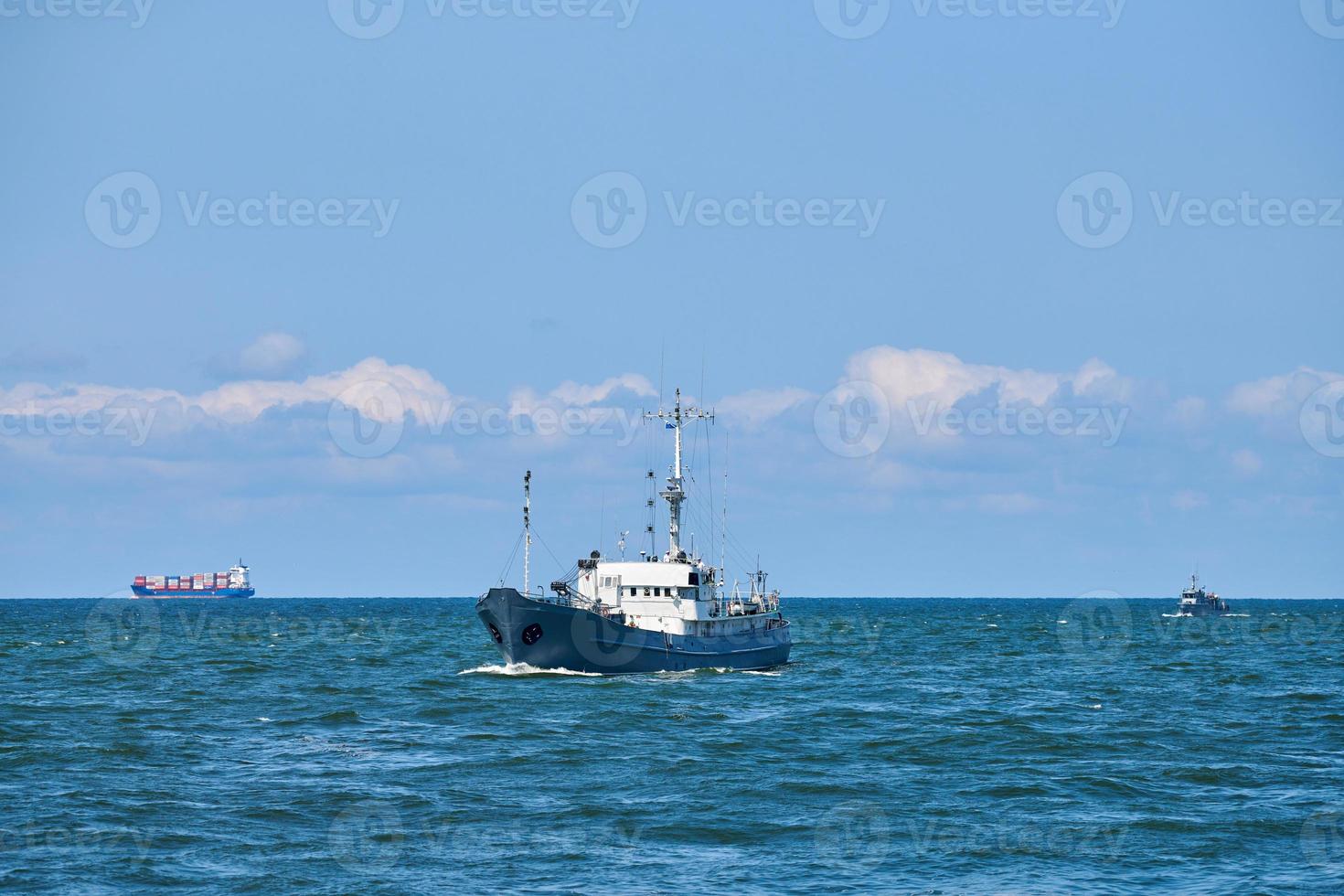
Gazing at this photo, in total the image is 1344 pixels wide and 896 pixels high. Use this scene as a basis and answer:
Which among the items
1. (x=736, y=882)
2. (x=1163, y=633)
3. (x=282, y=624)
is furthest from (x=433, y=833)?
(x=282, y=624)

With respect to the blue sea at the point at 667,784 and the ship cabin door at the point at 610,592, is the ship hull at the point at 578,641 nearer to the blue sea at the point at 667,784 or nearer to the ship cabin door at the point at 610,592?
the blue sea at the point at 667,784

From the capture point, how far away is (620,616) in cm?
6284

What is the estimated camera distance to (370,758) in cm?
4069

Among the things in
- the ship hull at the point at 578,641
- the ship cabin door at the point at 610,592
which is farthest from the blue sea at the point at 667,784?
the ship cabin door at the point at 610,592

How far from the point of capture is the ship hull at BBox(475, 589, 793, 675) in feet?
199

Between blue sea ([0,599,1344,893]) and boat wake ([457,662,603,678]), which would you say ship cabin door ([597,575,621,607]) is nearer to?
boat wake ([457,662,603,678])

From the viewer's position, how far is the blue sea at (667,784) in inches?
1073

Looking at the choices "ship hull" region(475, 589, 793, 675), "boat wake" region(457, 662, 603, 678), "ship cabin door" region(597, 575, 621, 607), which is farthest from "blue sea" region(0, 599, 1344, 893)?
"ship cabin door" region(597, 575, 621, 607)

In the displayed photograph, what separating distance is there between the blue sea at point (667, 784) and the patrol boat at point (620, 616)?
146cm

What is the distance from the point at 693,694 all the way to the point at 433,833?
28.7 m

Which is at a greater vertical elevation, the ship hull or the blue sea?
the ship hull

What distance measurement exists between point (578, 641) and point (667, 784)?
25.3 m

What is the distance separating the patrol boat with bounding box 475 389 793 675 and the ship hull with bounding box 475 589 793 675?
0.04 metres

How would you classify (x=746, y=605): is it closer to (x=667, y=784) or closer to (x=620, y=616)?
(x=620, y=616)
